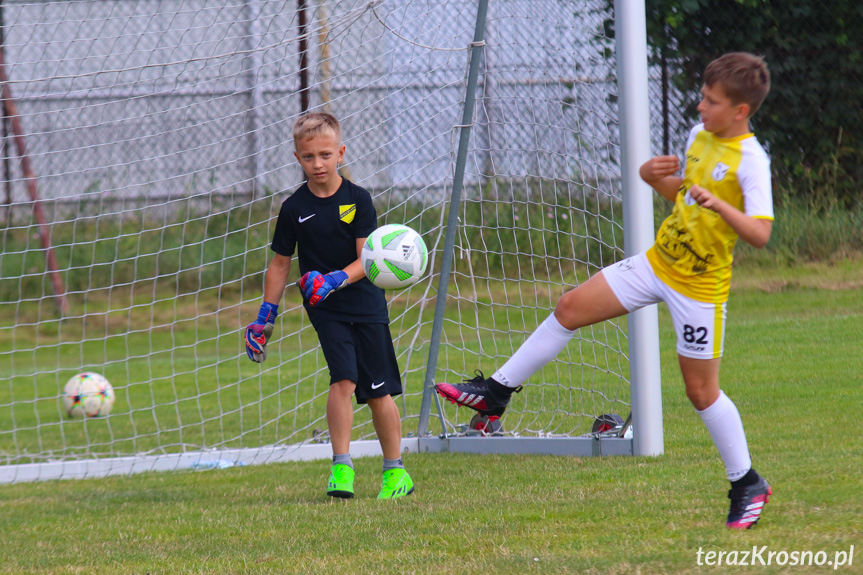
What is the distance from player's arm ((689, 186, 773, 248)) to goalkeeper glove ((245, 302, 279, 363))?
2.03 m

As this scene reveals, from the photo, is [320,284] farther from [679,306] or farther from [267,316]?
[679,306]

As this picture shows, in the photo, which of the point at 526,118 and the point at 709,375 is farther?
the point at 526,118

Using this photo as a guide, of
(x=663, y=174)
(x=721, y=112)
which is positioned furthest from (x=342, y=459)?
(x=721, y=112)

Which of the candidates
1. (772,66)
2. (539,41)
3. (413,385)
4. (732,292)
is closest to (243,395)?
(413,385)

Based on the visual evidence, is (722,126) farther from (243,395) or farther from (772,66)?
(772,66)

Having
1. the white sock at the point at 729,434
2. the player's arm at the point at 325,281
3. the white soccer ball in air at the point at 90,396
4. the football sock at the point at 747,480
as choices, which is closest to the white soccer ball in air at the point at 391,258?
the player's arm at the point at 325,281

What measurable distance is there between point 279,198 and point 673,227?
604 centimetres

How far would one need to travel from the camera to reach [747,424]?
16.8ft

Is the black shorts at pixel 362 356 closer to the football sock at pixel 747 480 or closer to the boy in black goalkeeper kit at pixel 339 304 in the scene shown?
the boy in black goalkeeper kit at pixel 339 304

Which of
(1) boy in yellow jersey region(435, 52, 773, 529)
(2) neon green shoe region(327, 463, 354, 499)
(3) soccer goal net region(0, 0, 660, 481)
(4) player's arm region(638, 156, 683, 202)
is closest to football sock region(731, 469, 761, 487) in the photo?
(1) boy in yellow jersey region(435, 52, 773, 529)

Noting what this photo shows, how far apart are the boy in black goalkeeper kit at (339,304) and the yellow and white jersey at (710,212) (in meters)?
1.44

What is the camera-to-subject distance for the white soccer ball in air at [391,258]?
3.95 m

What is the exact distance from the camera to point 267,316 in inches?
166

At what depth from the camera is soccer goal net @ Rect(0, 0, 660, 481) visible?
5602 mm
